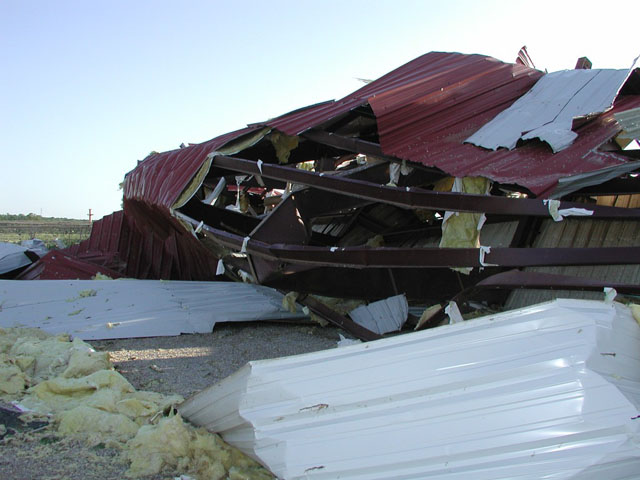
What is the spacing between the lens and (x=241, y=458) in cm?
333

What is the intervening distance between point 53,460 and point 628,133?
425cm

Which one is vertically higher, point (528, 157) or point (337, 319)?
point (528, 157)

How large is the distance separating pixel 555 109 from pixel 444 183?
1.57m

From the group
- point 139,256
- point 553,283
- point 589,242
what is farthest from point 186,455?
point 139,256

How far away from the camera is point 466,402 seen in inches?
109

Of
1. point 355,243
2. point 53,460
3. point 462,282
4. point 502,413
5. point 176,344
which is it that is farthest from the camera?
point 355,243

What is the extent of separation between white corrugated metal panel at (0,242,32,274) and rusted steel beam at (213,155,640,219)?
9.14 metres

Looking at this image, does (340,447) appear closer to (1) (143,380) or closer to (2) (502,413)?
(2) (502,413)

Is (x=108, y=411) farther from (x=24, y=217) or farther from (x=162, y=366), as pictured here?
(x=24, y=217)

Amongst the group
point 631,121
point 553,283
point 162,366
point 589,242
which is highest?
point 631,121

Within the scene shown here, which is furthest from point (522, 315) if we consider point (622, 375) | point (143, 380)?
point (143, 380)

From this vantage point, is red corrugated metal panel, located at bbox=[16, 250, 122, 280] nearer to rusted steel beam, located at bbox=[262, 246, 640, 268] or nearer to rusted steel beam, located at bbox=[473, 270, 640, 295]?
rusted steel beam, located at bbox=[262, 246, 640, 268]

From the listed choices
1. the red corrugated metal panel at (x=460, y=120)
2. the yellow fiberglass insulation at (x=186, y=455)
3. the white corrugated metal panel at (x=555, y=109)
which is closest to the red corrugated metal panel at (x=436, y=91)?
the red corrugated metal panel at (x=460, y=120)

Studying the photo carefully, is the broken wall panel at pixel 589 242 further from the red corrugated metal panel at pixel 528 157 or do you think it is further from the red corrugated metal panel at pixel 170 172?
the red corrugated metal panel at pixel 170 172
